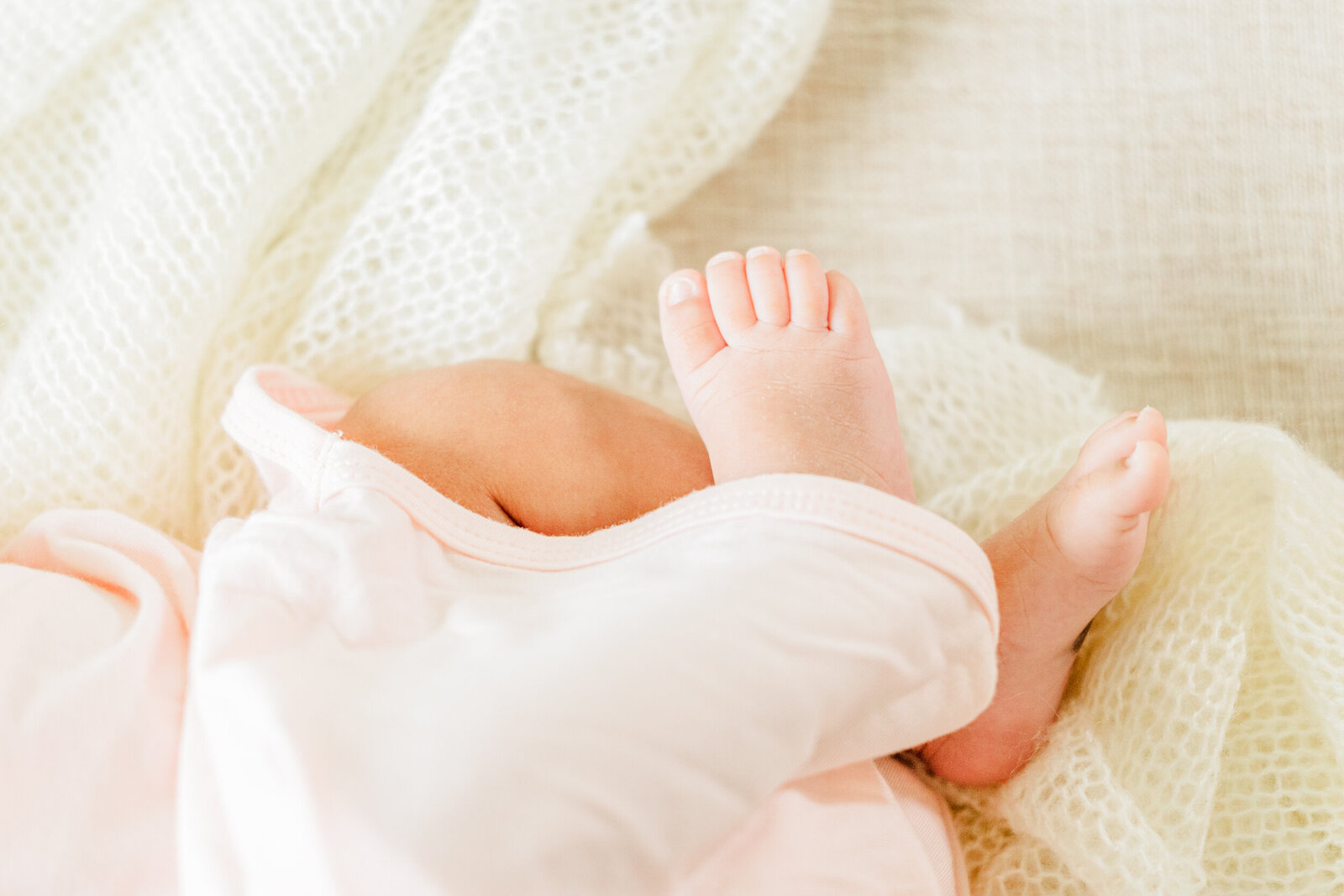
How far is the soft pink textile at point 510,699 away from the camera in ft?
1.46

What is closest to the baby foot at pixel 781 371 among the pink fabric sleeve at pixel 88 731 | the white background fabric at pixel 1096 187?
the white background fabric at pixel 1096 187

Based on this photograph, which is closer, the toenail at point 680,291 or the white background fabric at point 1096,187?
the toenail at point 680,291

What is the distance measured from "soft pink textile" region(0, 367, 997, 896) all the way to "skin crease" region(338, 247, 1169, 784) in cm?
6

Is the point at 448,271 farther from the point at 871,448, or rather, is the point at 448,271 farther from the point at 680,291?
the point at 871,448

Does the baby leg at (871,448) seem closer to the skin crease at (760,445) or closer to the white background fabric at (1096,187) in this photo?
the skin crease at (760,445)

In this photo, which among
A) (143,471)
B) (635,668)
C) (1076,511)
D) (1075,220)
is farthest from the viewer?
(1075,220)

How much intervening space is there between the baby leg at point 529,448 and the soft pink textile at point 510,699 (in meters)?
0.06

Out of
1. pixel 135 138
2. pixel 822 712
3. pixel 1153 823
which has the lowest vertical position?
pixel 1153 823

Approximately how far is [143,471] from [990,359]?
630mm

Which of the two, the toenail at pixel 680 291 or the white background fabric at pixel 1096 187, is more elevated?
the toenail at pixel 680 291

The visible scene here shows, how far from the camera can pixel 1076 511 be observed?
0.60m

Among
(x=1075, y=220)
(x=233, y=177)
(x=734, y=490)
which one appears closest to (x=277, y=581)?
(x=734, y=490)

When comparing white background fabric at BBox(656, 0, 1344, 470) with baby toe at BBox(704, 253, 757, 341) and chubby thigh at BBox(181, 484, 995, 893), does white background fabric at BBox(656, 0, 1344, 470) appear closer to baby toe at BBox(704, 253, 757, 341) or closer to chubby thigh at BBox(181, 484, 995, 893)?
baby toe at BBox(704, 253, 757, 341)

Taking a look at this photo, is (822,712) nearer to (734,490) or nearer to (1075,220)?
(734,490)
